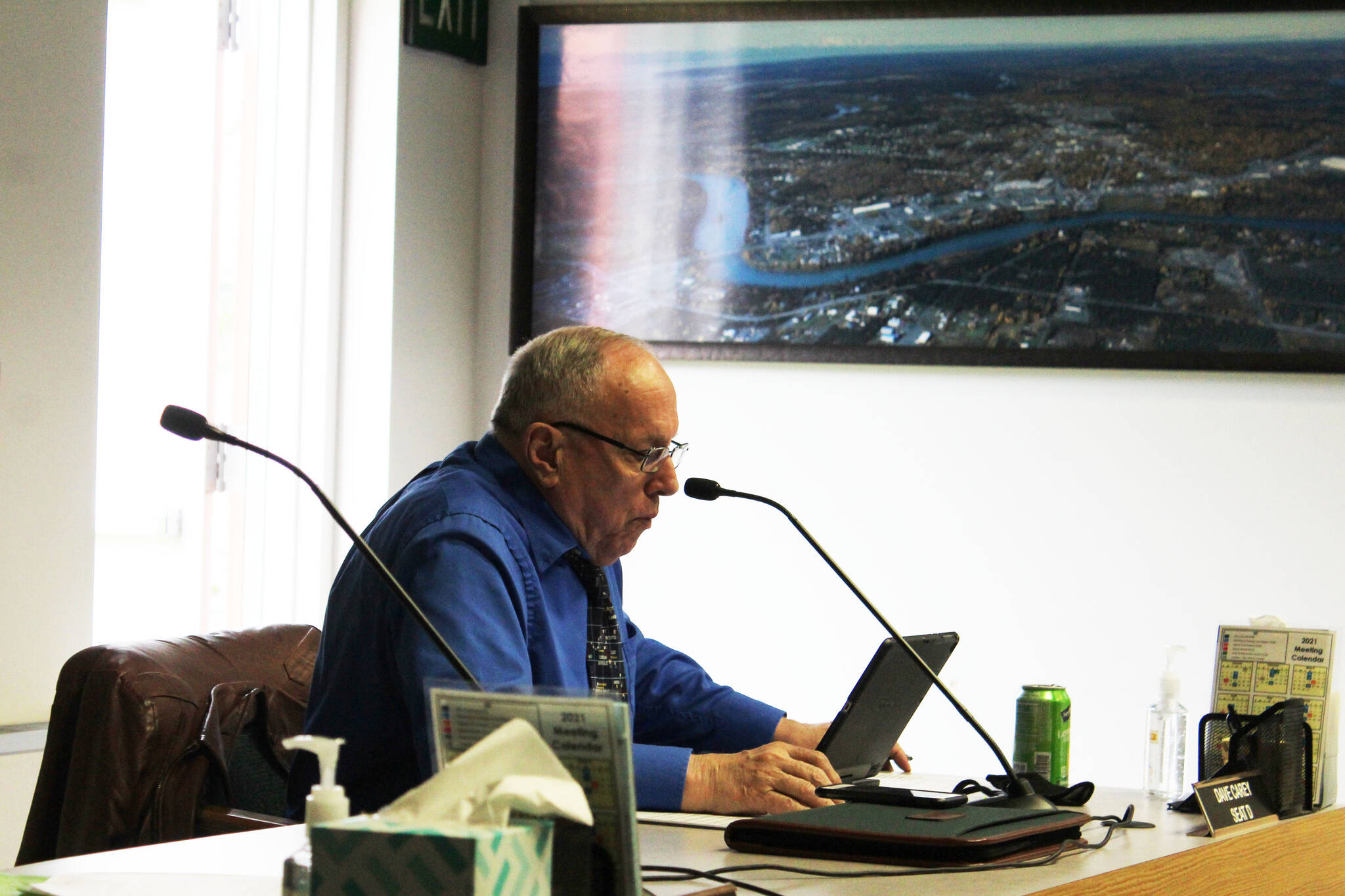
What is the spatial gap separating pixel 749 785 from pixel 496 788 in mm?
875

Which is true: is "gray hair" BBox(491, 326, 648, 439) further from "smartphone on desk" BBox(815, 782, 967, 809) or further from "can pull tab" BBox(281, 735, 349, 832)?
"can pull tab" BBox(281, 735, 349, 832)

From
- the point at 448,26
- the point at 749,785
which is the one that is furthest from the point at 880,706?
the point at 448,26

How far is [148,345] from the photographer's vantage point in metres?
3.34

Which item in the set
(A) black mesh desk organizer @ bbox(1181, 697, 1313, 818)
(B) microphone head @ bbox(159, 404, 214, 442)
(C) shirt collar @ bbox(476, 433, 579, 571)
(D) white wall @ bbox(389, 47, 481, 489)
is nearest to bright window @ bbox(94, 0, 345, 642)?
(D) white wall @ bbox(389, 47, 481, 489)

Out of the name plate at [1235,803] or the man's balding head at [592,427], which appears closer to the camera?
the name plate at [1235,803]

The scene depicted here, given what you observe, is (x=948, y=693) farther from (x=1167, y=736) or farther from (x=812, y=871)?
(x=1167, y=736)

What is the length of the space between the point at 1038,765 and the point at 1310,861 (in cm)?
35

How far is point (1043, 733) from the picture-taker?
1951mm

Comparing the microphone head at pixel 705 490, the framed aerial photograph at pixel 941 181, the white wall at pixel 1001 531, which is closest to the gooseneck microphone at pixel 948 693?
the microphone head at pixel 705 490

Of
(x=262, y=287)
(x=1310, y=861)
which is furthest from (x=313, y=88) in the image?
(x=1310, y=861)

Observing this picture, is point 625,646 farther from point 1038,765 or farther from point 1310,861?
point 1310,861

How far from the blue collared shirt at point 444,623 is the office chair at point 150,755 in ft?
0.59

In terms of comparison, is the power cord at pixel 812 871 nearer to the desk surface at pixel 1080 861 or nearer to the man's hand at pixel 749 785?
the desk surface at pixel 1080 861

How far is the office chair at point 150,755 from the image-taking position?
6.16 ft
